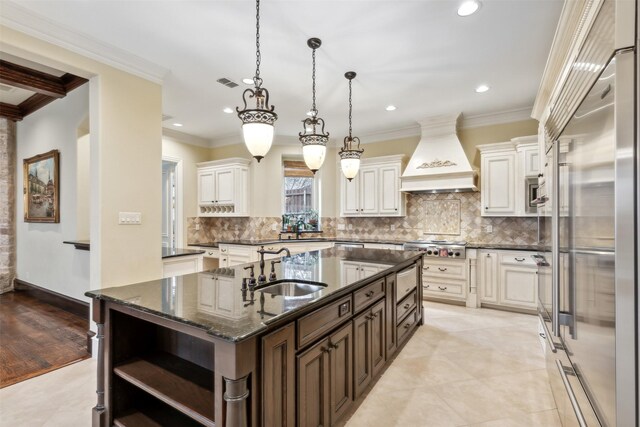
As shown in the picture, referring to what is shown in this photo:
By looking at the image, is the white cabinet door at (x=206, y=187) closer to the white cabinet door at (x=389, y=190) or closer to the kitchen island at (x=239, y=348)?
the white cabinet door at (x=389, y=190)

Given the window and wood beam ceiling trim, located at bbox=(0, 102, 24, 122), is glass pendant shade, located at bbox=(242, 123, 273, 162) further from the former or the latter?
wood beam ceiling trim, located at bbox=(0, 102, 24, 122)

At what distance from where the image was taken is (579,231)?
→ 1376mm

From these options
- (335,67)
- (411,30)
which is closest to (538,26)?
(411,30)

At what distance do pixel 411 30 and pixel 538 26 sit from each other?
1.04 metres

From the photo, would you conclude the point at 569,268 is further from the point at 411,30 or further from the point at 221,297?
the point at 411,30

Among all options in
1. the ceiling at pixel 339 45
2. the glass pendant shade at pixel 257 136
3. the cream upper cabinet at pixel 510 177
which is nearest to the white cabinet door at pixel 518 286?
the cream upper cabinet at pixel 510 177

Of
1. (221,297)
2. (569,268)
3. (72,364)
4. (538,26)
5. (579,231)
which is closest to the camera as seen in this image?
(579,231)

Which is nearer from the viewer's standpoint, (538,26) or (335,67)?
(538,26)

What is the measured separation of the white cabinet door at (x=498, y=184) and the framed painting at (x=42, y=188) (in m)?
6.12

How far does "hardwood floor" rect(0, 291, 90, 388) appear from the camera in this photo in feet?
8.91

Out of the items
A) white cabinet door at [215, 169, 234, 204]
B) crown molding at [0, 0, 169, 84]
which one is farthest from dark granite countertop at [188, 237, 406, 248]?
crown molding at [0, 0, 169, 84]

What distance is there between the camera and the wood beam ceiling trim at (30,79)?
125 inches

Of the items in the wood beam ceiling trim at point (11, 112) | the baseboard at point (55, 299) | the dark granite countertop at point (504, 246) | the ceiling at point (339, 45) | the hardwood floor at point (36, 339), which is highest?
the wood beam ceiling trim at point (11, 112)

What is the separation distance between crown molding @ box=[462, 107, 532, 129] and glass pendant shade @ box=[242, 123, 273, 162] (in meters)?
4.00
